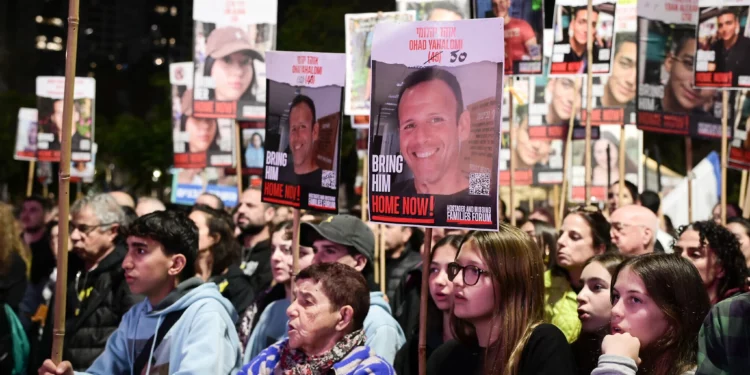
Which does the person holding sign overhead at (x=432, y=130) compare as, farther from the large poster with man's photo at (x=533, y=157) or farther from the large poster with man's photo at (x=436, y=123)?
the large poster with man's photo at (x=533, y=157)

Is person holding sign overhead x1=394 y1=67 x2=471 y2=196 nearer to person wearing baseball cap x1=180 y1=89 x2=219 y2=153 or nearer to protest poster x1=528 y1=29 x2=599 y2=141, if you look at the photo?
protest poster x1=528 y1=29 x2=599 y2=141

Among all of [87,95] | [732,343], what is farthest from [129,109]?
[732,343]

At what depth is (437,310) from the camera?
6.58 m

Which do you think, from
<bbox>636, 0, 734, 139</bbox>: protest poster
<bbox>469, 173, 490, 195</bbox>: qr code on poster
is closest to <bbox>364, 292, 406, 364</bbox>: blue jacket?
<bbox>469, 173, 490, 195</bbox>: qr code on poster

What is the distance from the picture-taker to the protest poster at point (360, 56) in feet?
31.8

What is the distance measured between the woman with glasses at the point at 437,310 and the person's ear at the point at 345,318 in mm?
720

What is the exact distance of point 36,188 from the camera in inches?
1720

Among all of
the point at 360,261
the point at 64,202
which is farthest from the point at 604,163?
the point at 64,202

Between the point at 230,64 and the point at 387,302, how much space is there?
21.9ft

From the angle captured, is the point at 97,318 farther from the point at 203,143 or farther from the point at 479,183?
the point at 203,143

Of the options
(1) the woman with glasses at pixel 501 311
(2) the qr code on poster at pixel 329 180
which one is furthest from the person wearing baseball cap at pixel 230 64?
(1) the woman with glasses at pixel 501 311

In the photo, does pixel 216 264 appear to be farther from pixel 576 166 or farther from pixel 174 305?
pixel 576 166

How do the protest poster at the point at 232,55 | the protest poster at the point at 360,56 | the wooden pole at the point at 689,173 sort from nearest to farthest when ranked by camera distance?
the protest poster at the point at 360,56 → the wooden pole at the point at 689,173 → the protest poster at the point at 232,55

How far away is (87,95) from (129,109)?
60.5m
